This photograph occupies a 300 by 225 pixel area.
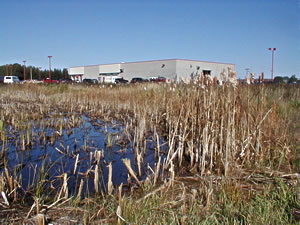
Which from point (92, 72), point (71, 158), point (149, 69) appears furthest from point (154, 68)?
point (71, 158)

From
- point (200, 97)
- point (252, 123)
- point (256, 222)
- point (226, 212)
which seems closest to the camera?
point (256, 222)


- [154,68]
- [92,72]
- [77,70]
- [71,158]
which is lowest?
[71,158]

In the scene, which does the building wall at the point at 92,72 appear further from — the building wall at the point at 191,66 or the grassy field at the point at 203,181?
the grassy field at the point at 203,181

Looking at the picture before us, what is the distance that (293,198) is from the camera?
2.22m

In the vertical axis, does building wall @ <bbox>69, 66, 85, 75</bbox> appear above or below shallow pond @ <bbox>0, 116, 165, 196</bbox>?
above

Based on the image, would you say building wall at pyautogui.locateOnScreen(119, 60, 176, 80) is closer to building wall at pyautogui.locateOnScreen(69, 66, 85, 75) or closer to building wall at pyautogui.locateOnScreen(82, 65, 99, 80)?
building wall at pyautogui.locateOnScreen(82, 65, 99, 80)

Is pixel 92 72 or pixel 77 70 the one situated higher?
pixel 77 70

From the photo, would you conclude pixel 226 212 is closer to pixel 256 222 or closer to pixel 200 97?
pixel 256 222

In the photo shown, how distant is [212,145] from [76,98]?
958 centimetres

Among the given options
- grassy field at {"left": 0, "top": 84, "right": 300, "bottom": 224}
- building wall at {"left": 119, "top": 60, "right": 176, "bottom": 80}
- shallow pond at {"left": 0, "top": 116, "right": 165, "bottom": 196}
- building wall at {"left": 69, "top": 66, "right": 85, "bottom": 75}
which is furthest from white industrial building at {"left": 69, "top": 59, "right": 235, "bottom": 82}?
grassy field at {"left": 0, "top": 84, "right": 300, "bottom": 224}

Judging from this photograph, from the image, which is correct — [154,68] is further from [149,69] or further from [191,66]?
[191,66]

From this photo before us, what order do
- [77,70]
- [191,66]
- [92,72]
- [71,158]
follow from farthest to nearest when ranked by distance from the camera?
[77,70] < [92,72] < [191,66] < [71,158]

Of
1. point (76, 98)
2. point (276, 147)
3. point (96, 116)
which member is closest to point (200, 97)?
point (276, 147)

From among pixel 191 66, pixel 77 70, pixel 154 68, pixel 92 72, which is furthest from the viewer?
pixel 77 70
